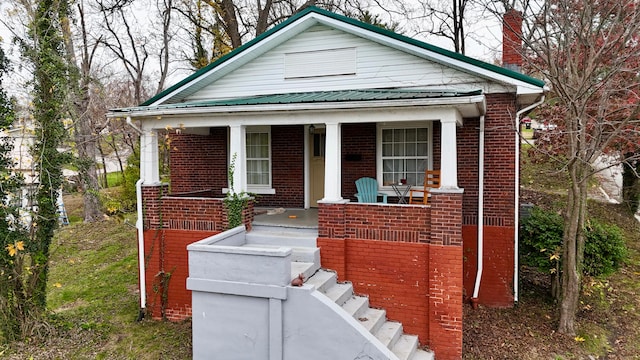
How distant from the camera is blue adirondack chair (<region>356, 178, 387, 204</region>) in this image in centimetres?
873

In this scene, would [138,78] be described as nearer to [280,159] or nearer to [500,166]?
[280,159]

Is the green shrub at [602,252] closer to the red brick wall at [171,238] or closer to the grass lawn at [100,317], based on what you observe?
the red brick wall at [171,238]

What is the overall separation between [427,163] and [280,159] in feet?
11.6

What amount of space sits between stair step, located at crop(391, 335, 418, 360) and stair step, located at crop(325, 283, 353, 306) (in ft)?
3.28

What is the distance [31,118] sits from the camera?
7.07m

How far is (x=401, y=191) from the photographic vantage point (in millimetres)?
8969

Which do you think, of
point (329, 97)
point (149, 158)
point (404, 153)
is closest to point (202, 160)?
point (149, 158)

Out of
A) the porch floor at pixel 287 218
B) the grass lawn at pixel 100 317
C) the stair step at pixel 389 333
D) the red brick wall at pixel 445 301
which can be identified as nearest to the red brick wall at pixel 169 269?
the grass lawn at pixel 100 317

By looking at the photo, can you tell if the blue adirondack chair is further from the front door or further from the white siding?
the white siding

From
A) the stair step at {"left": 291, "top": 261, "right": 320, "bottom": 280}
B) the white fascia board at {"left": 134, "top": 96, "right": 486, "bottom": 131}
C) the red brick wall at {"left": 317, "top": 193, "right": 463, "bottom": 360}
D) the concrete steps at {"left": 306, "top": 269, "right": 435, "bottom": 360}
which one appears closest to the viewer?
the concrete steps at {"left": 306, "top": 269, "right": 435, "bottom": 360}

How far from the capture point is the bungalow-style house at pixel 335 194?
19.3 feet

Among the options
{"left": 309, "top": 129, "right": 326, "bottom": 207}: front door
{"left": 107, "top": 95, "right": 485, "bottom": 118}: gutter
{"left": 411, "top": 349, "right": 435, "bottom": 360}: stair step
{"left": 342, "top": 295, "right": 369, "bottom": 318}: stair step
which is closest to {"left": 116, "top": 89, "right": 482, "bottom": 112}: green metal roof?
{"left": 107, "top": 95, "right": 485, "bottom": 118}: gutter

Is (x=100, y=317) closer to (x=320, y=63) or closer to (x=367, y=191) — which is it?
(x=367, y=191)

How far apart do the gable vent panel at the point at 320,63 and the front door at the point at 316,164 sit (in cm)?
152
